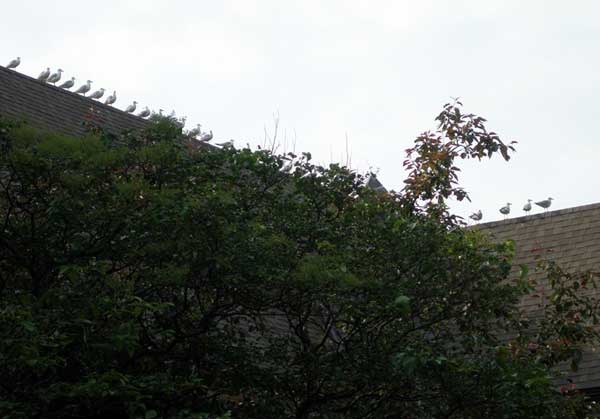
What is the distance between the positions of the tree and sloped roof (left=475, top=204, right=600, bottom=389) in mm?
6078

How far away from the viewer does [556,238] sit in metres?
17.6

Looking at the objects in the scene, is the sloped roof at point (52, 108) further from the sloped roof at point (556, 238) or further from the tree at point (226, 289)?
the sloped roof at point (556, 238)

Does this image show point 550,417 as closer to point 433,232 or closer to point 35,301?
point 433,232

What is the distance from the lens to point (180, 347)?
30.8 feet

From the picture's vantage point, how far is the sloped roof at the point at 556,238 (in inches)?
652

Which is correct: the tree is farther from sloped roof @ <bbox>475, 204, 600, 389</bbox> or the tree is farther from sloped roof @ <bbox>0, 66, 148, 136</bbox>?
sloped roof @ <bbox>475, 204, 600, 389</bbox>

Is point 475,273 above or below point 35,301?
above

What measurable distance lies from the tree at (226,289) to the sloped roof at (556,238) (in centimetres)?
608

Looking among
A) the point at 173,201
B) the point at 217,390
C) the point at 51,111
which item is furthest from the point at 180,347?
the point at 51,111

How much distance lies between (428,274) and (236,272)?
5.94ft

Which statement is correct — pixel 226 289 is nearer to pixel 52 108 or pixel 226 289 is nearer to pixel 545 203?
pixel 52 108

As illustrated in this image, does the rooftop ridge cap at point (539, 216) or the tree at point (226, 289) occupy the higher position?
the rooftop ridge cap at point (539, 216)

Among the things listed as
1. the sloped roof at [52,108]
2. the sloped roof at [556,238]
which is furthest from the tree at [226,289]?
the sloped roof at [556,238]

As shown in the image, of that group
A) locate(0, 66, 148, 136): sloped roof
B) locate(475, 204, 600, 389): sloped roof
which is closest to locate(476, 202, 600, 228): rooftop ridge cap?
locate(475, 204, 600, 389): sloped roof
